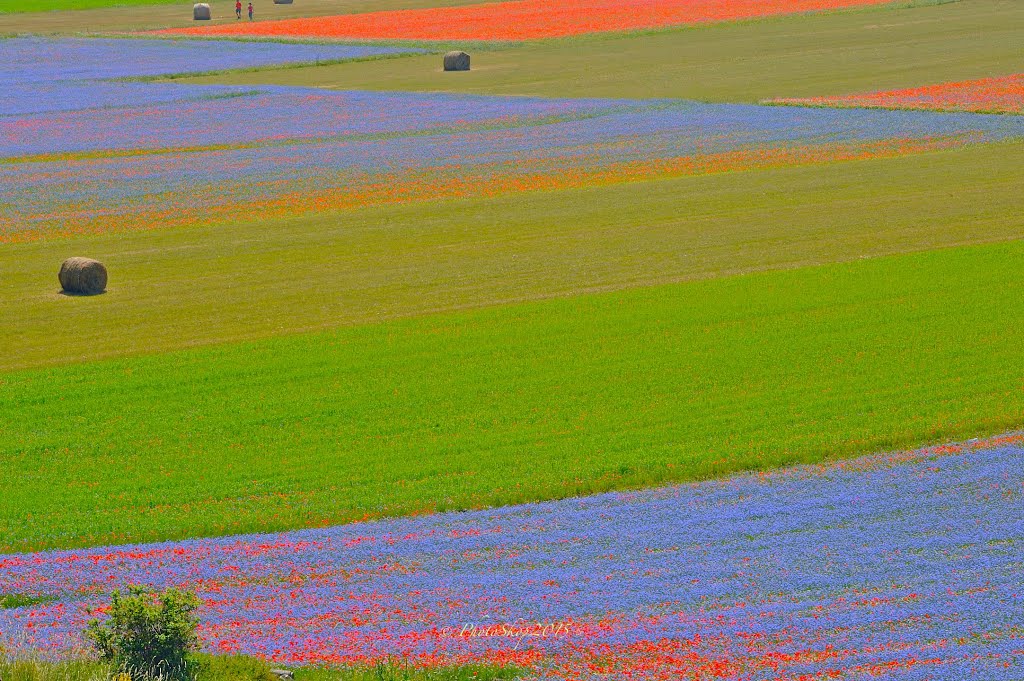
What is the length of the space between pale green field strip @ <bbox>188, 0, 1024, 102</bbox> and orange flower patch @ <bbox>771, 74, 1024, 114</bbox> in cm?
205

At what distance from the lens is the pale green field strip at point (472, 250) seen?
109 ft

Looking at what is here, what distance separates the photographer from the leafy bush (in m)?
13.9

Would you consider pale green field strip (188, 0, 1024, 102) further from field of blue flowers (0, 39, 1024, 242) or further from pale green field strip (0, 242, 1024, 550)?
pale green field strip (0, 242, 1024, 550)

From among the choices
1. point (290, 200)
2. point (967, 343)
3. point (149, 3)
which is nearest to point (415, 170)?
point (290, 200)

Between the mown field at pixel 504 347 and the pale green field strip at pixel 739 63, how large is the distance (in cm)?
2356

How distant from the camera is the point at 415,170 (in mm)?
53906

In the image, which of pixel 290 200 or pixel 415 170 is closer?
pixel 290 200

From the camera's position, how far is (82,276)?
35.2m

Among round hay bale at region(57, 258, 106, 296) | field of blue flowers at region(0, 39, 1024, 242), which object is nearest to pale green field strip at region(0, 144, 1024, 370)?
round hay bale at region(57, 258, 106, 296)

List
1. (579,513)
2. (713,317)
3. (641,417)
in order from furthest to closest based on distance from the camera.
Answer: (713,317), (641,417), (579,513)

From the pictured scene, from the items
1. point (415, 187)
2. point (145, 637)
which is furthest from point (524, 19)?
point (145, 637)

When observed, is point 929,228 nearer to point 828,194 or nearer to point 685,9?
point 828,194

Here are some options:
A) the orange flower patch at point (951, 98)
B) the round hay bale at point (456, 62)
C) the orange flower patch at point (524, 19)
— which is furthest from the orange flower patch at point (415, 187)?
the orange flower patch at point (524, 19)

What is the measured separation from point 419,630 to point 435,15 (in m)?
110
